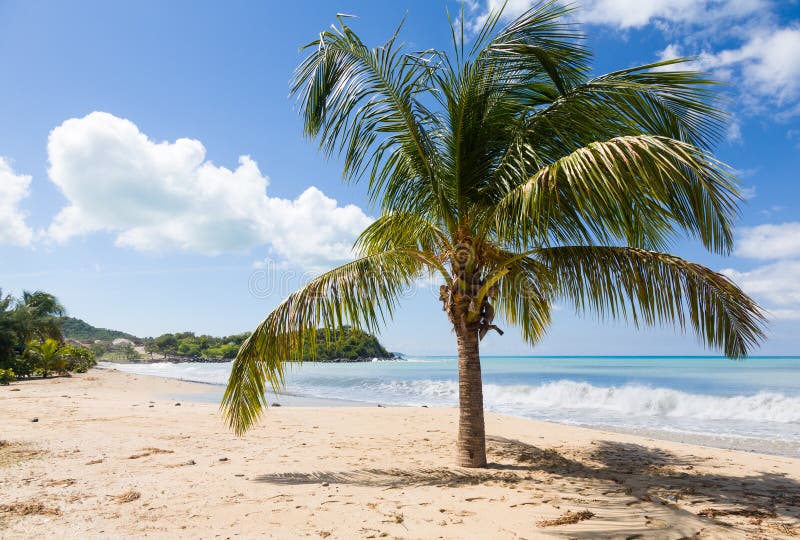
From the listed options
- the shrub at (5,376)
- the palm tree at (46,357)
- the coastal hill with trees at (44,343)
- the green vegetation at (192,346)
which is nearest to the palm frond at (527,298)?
the coastal hill with trees at (44,343)

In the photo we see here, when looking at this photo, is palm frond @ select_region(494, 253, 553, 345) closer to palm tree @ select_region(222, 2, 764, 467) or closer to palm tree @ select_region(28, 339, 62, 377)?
palm tree @ select_region(222, 2, 764, 467)

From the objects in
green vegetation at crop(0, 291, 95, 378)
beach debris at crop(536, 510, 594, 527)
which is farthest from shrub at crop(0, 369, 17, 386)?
beach debris at crop(536, 510, 594, 527)

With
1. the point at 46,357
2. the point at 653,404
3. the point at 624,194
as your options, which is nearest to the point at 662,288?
the point at 624,194

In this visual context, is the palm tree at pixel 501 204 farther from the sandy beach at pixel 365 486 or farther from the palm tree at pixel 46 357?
the palm tree at pixel 46 357

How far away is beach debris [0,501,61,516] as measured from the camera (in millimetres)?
3936

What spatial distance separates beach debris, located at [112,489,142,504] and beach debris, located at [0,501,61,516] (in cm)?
48

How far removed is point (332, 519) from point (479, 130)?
4733 millimetres

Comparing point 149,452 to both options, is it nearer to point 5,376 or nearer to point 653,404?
point 653,404

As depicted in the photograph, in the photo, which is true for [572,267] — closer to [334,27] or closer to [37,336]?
[334,27]

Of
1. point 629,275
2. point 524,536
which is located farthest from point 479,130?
point 524,536

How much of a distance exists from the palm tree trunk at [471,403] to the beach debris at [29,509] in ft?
14.1

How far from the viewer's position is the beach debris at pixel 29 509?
3.94m

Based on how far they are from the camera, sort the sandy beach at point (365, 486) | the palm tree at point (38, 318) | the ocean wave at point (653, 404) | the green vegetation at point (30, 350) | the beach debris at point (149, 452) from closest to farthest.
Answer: the sandy beach at point (365, 486)
the beach debris at point (149, 452)
the ocean wave at point (653, 404)
the green vegetation at point (30, 350)
the palm tree at point (38, 318)

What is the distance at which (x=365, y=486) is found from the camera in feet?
16.4
